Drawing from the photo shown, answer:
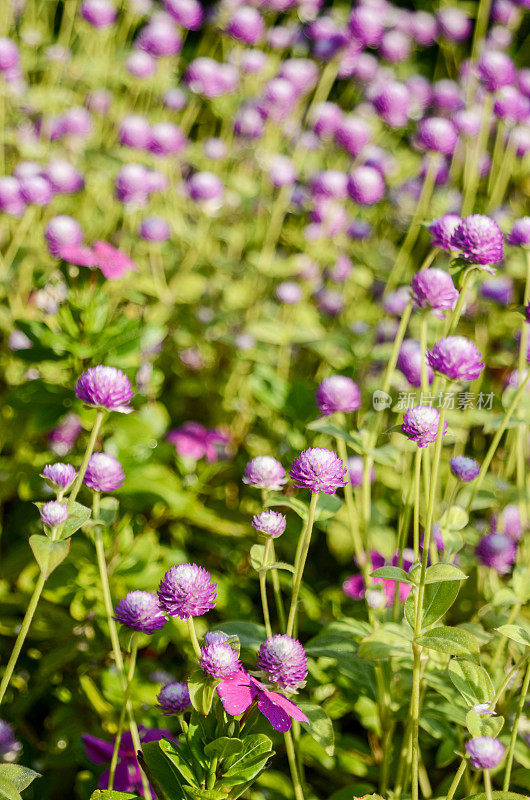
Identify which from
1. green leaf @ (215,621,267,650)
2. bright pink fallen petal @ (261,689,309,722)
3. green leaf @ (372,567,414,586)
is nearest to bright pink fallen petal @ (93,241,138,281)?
green leaf @ (215,621,267,650)

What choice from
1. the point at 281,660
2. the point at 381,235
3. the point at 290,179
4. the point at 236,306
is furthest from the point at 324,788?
the point at 381,235

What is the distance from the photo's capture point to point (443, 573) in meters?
1.15

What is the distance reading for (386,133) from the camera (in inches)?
146

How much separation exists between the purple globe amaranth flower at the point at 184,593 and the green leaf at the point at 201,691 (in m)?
0.08

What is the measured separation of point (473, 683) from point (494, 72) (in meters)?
1.73

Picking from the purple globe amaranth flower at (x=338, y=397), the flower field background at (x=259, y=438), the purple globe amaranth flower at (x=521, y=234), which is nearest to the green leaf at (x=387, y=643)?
the flower field background at (x=259, y=438)

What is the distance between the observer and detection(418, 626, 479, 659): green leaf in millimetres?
1130

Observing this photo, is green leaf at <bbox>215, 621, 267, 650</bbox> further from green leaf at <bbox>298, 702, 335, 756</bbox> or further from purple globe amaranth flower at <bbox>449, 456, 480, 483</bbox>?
purple globe amaranth flower at <bbox>449, 456, 480, 483</bbox>

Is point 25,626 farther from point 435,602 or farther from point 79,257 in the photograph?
point 79,257

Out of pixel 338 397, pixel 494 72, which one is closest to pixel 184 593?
pixel 338 397

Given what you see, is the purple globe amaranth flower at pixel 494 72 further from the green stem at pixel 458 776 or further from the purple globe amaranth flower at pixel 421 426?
the green stem at pixel 458 776

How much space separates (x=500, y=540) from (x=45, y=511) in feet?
3.05

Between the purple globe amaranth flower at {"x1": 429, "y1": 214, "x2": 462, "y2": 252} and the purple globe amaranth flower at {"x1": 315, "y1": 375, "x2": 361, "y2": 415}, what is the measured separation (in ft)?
0.97

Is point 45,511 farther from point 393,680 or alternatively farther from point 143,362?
point 143,362
